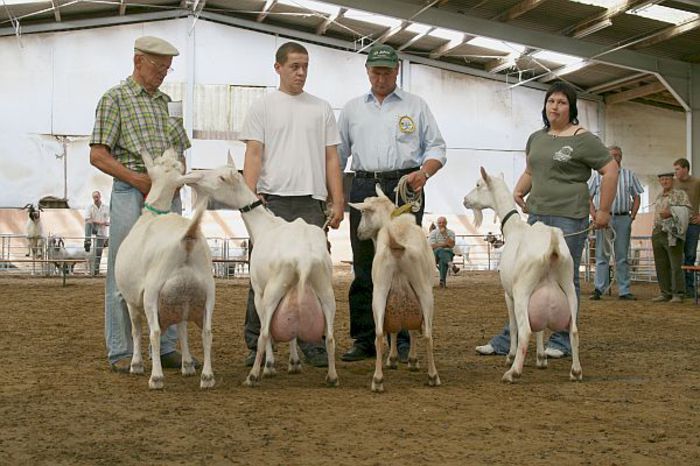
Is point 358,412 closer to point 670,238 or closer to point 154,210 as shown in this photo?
point 154,210

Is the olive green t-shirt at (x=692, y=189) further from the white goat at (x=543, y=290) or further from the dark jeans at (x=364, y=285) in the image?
the white goat at (x=543, y=290)

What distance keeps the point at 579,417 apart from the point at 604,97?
2409 cm

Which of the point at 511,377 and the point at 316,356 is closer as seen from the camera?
the point at 511,377

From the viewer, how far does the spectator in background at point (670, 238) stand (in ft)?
40.1

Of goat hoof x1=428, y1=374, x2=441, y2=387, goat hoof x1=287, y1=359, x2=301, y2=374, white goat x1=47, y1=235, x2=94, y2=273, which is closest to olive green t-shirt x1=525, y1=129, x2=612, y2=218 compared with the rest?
goat hoof x1=428, y1=374, x2=441, y2=387

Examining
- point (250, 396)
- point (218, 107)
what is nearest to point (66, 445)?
point (250, 396)

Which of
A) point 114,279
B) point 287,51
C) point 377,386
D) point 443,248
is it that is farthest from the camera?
point 443,248

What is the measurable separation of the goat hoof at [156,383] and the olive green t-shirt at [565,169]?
294 centimetres

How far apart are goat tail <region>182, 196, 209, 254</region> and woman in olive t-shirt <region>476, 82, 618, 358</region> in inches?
98.8

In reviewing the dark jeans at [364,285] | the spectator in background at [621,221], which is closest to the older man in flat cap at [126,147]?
the dark jeans at [364,285]

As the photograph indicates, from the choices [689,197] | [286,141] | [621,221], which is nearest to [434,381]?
[286,141]

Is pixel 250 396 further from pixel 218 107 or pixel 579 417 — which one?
pixel 218 107

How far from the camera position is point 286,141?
584cm

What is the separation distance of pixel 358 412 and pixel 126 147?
8.02 ft
